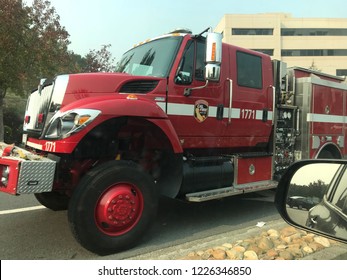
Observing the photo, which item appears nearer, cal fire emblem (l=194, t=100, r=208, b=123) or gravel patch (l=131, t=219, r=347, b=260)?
gravel patch (l=131, t=219, r=347, b=260)

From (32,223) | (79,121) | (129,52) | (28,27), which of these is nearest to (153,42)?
(129,52)

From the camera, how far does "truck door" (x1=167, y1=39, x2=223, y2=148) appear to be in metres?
5.13

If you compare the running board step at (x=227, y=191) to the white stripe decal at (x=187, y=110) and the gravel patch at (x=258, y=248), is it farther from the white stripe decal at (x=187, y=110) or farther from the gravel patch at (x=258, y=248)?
the white stripe decal at (x=187, y=110)

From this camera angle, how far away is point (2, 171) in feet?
13.2

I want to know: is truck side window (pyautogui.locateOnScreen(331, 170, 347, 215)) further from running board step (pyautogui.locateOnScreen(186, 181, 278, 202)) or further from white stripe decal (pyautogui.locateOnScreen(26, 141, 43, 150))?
white stripe decal (pyautogui.locateOnScreen(26, 141, 43, 150))

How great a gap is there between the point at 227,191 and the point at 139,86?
194cm

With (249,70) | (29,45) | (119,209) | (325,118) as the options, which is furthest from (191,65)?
(29,45)

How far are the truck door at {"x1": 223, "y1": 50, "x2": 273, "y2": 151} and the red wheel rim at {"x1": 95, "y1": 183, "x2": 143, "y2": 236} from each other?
206 cm

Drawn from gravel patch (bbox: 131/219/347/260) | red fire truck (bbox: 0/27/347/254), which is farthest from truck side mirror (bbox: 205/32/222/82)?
gravel patch (bbox: 131/219/347/260)

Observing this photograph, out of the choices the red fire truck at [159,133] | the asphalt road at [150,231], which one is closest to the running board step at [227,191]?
the red fire truck at [159,133]

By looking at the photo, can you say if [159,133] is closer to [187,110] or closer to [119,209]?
[187,110]

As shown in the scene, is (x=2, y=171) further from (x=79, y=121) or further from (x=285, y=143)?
(x=285, y=143)

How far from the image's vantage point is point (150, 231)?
5031 mm

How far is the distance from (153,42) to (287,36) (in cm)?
6592
